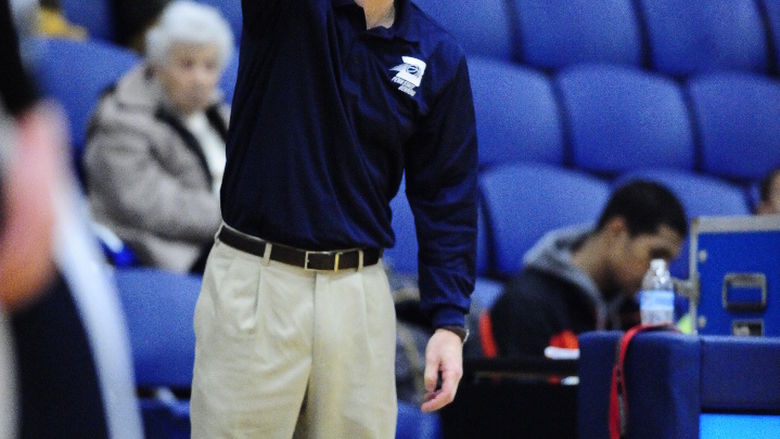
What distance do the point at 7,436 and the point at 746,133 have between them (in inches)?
174

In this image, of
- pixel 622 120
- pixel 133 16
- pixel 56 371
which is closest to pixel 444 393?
pixel 56 371

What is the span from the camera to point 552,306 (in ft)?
10.7

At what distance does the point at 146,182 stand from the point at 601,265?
1.23 metres

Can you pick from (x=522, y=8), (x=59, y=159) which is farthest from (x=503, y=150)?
(x=59, y=159)

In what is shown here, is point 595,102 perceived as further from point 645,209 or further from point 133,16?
point 133,16

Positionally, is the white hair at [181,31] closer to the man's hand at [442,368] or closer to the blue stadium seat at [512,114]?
the blue stadium seat at [512,114]

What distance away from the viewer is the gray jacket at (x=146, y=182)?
3113mm

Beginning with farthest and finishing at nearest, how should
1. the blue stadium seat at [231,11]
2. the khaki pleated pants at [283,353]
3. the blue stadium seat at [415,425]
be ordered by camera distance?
the blue stadium seat at [231,11], the blue stadium seat at [415,425], the khaki pleated pants at [283,353]

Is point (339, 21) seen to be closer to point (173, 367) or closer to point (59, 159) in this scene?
point (59, 159)

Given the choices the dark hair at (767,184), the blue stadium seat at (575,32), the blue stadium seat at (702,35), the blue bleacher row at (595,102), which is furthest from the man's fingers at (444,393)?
the blue stadium seat at (702,35)

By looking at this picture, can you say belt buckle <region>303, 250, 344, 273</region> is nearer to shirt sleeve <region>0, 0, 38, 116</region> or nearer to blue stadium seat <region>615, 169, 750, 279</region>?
shirt sleeve <region>0, 0, 38, 116</region>

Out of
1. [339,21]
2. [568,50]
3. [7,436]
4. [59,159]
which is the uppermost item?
[568,50]

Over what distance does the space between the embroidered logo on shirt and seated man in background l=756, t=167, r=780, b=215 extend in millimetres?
2623

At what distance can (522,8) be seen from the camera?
183 inches
